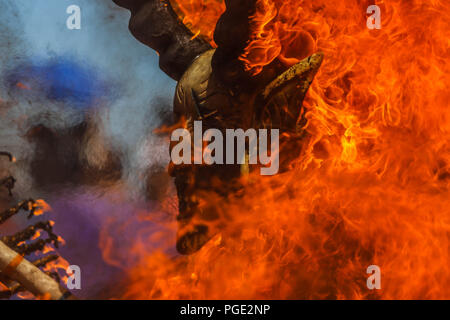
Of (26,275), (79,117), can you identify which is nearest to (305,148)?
(26,275)

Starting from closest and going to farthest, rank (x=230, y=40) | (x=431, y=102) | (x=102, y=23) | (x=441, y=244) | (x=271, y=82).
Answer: (x=230, y=40)
(x=271, y=82)
(x=441, y=244)
(x=431, y=102)
(x=102, y=23)

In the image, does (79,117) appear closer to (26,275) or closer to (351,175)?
(26,275)

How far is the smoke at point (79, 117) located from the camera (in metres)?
5.23

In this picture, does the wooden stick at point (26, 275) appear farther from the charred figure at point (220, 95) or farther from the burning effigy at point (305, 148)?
the charred figure at point (220, 95)

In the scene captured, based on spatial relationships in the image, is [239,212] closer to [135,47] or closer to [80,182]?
[80,182]

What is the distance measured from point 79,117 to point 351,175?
358cm

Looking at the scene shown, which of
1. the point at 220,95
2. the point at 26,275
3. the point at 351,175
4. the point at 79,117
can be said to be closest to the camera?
the point at 26,275

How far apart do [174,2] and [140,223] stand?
285cm

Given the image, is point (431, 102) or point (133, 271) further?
point (133, 271)

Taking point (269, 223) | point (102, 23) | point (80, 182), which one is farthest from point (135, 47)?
point (269, 223)

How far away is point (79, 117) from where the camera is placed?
5.40m

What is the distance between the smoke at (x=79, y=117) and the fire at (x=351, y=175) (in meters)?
2.01

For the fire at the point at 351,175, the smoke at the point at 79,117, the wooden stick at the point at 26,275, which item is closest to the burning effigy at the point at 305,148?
the fire at the point at 351,175

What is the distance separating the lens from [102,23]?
5.55 m
